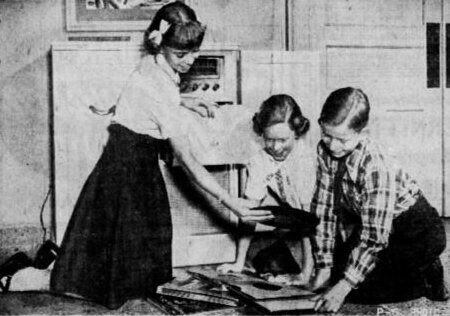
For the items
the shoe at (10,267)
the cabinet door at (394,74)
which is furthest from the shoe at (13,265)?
the cabinet door at (394,74)

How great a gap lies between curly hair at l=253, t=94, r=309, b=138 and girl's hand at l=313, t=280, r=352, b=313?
Result: 0.78m

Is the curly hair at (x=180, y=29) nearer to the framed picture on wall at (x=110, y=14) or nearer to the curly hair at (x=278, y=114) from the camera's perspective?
the curly hair at (x=278, y=114)

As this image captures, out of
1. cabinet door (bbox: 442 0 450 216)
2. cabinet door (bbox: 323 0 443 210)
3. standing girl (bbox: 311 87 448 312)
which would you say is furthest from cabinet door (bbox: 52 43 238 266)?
cabinet door (bbox: 442 0 450 216)

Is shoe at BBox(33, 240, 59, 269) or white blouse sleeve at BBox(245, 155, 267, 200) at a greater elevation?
white blouse sleeve at BBox(245, 155, 267, 200)

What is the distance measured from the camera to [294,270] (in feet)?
6.89

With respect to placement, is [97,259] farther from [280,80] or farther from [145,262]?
[280,80]

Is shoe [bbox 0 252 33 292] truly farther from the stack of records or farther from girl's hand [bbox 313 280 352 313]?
girl's hand [bbox 313 280 352 313]

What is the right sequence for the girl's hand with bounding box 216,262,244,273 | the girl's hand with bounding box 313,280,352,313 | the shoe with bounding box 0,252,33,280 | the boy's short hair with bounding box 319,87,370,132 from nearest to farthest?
the girl's hand with bounding box 313,280,352,313, the boy's short hair with bounding box 319,87,370,132, the shoe with bounding box 0,252,33,280, the girl's hand with bounding box 216,262,244,273

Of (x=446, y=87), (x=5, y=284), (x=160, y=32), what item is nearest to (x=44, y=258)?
(x=5, y=284)

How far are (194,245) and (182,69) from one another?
73 cm

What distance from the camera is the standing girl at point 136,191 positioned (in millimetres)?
1787

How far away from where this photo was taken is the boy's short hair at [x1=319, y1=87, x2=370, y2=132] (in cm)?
167

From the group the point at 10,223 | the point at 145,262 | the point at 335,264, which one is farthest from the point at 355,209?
the point at 10,223

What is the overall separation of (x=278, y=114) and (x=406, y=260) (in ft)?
2.49
